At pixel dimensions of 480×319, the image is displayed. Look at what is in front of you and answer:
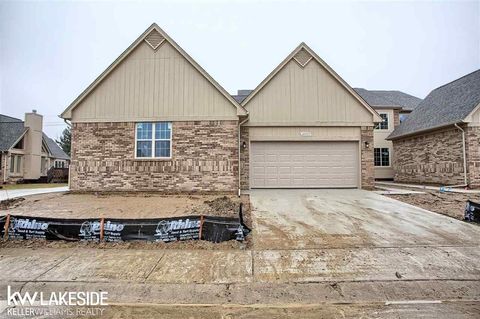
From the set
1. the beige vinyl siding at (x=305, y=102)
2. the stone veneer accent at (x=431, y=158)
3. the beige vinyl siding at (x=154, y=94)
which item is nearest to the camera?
the beige vinyl siding at (x=154, y=94)

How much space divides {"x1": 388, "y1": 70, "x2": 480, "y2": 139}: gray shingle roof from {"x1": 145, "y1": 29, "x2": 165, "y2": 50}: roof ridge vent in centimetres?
1539

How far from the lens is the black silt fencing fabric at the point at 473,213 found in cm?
734

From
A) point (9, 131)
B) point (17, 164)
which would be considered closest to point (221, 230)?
point (17, 164)

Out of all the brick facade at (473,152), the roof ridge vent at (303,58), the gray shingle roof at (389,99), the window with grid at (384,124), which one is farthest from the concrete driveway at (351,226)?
the gray shingle roof at (389,99)

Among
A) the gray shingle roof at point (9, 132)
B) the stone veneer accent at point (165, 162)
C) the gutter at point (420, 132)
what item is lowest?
the stone veneer accent at point (165, 162)

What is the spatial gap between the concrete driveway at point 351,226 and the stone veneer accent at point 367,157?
11.6 ft

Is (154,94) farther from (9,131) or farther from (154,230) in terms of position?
(9,131)

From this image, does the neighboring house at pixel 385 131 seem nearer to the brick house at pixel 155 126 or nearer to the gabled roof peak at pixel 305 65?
the gabled roof peak at pixel 305 65

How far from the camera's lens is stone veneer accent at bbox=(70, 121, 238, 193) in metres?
12.1

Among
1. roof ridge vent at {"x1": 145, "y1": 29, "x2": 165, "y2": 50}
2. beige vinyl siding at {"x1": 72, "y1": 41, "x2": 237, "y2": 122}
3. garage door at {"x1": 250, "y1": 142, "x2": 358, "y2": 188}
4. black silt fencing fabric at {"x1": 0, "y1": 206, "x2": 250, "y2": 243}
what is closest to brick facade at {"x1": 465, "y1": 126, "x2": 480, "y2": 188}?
garage door at {"x1": 250, "y1": 142, "x2": 358, "y2": 188}

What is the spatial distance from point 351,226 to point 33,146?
2940 cm

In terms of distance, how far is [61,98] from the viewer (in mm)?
84625

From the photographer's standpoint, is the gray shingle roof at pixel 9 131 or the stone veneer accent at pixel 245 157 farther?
the gray shingle roof at pixel 9 131

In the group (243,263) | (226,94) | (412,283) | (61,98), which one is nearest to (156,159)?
(226,94)
